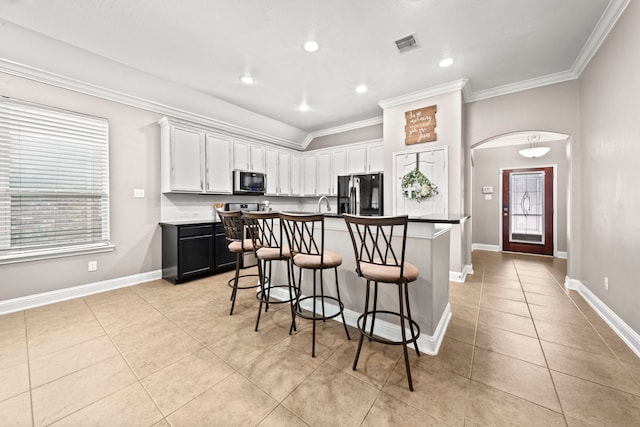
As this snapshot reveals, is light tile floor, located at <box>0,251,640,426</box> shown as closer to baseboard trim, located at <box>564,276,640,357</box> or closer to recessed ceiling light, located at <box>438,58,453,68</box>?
baseboard trim, located at <box>564,276,640,357</box>

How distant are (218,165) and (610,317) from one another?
5.22 metres

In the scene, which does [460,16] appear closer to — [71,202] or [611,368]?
[611,368]

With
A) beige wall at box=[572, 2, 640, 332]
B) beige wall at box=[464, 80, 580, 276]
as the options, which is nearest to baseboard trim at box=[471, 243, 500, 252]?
beige wall at box=[464, 80, 580, 276]

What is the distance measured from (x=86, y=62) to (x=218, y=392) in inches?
148

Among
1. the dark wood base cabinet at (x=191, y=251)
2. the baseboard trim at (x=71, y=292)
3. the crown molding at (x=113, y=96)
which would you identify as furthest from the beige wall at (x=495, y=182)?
the baseboard trim at (x=71, y=292)

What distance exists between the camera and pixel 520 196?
5.80 m

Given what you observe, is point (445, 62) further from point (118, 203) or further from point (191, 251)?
point (118, 203)

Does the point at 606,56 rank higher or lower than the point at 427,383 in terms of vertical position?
higher

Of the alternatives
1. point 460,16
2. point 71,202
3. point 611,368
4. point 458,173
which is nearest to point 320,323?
point 611,368

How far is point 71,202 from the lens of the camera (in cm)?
310

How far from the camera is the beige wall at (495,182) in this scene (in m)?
5.32

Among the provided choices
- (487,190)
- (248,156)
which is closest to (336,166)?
(248,156)

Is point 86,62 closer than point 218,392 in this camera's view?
No

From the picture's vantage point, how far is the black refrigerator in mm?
4609
